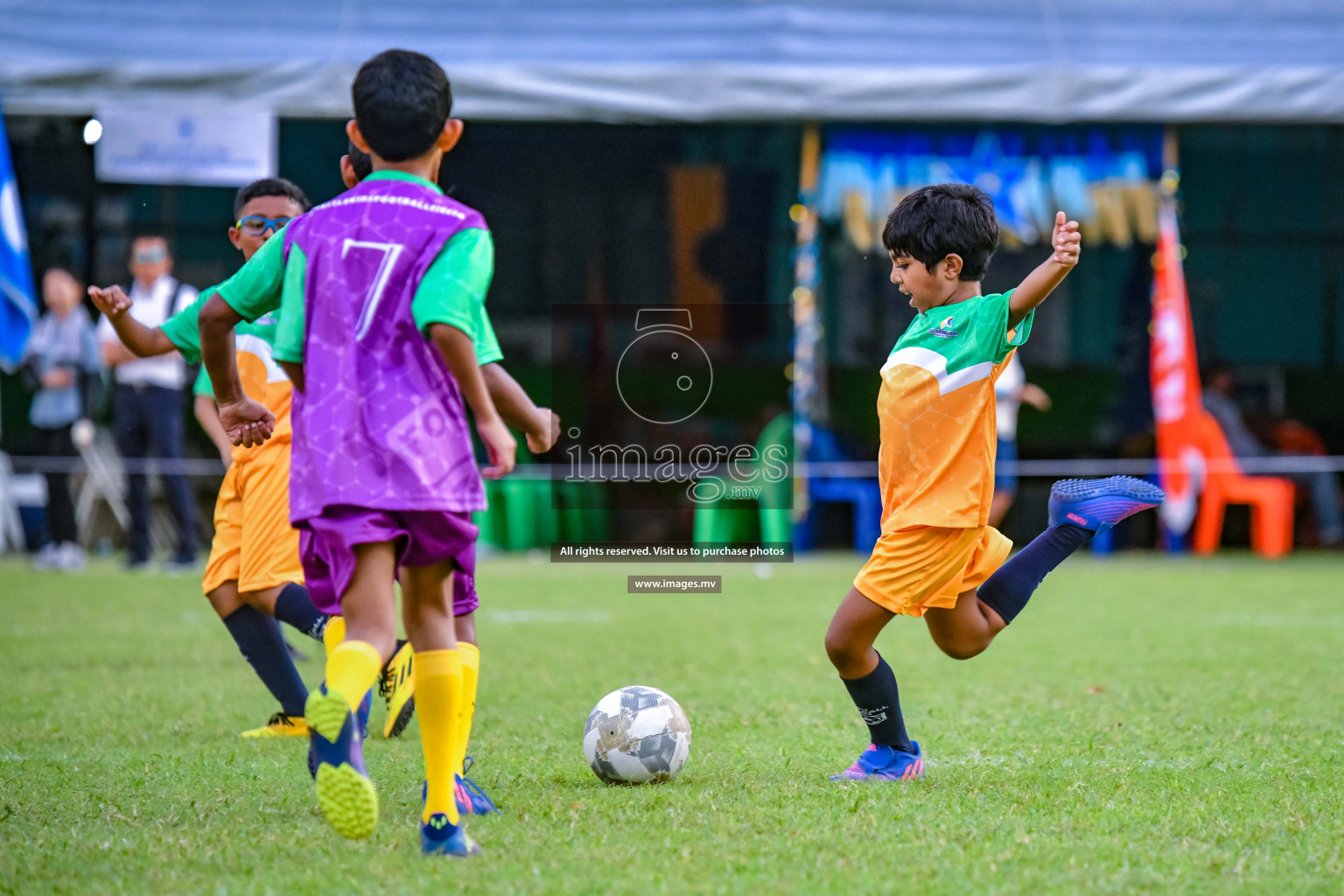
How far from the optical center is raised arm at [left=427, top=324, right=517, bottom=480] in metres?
2.92

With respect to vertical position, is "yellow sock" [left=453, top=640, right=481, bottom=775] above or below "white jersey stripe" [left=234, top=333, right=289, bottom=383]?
below

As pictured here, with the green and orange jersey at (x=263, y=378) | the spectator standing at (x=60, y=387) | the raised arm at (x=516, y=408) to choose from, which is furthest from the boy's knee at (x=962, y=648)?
the spectator standing at (x=60, y=387)

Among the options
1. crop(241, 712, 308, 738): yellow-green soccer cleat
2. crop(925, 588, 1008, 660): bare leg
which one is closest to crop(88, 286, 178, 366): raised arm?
crop(241, 712, 308, 738): yellow-green soccer cleat

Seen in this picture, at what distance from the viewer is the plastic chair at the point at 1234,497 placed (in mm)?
12266

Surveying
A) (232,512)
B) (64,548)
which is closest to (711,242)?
(64,548)

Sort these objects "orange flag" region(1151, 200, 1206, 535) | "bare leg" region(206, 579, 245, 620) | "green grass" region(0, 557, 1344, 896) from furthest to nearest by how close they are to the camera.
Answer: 1. "orange flag" region(1151, 200, 1206, 535)
2. "bare leg" region(206, 579, 245, 620)
3. "green grass" region(0, 557, 1344, 896)

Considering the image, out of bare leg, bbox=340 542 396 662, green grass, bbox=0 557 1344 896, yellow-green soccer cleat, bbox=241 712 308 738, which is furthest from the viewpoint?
yellow-green soccer cleat, bbox=241 712 308 738

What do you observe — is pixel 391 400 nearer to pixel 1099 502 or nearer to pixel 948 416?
pixel 948 416

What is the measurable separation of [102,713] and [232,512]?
901mm

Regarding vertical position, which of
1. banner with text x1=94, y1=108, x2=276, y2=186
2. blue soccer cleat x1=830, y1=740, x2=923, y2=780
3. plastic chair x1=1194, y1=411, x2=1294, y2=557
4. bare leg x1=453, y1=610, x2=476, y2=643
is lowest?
plastic chair x1=1194, y1=411, x2=1294, y2=557

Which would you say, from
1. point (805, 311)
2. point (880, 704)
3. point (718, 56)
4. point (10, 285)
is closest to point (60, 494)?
point (10, 285)

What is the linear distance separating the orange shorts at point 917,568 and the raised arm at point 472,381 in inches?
47.2

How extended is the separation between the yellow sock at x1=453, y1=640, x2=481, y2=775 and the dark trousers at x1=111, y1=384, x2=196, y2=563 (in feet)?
24.4

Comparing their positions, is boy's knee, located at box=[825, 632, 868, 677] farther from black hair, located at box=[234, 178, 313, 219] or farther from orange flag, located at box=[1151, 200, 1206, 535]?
orange flag, located at box=[1151, 200, 1206, 535]
